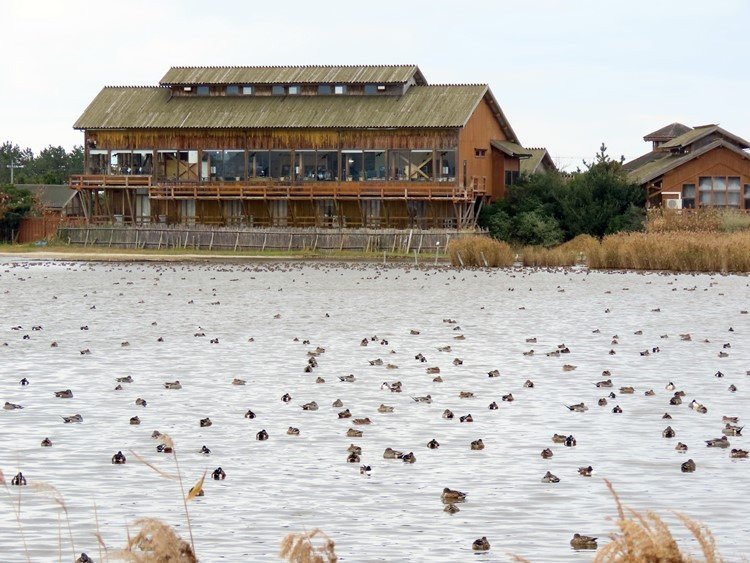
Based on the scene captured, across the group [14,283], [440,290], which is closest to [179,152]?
[14,283]

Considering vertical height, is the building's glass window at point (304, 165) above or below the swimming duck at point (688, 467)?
above

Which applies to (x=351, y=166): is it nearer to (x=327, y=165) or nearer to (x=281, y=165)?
(x=327, y=165)

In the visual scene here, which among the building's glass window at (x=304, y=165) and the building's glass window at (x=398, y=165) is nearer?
the building's glass window at (x=398, y=165)

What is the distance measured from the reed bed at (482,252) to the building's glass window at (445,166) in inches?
713

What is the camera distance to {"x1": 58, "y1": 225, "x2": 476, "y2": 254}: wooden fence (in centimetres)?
8925

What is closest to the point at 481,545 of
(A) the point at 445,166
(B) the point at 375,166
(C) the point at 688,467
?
(C) the point at 688,467

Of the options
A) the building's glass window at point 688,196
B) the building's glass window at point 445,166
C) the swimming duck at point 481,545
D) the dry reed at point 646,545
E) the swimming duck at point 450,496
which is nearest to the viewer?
the dry reed at point 646,545

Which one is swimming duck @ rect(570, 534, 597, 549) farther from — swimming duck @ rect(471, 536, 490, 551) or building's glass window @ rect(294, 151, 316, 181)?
building's glass window @ rect(294, 151, 316, 181)

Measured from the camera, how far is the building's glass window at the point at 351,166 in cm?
9406

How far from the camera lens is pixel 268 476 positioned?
1512cm

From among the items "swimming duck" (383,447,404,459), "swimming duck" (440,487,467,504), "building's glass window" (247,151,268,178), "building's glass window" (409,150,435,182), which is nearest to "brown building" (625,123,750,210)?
"building's glass window" (409,150,435,182)

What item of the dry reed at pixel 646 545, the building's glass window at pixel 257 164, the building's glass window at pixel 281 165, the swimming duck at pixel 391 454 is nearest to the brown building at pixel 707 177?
the building's glass window at pixel 281 165

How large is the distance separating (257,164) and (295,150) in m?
3.26

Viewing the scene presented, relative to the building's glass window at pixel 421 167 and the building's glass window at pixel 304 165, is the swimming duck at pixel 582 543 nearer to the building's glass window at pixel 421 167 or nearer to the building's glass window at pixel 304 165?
the building's glass window at pixel 421 167
